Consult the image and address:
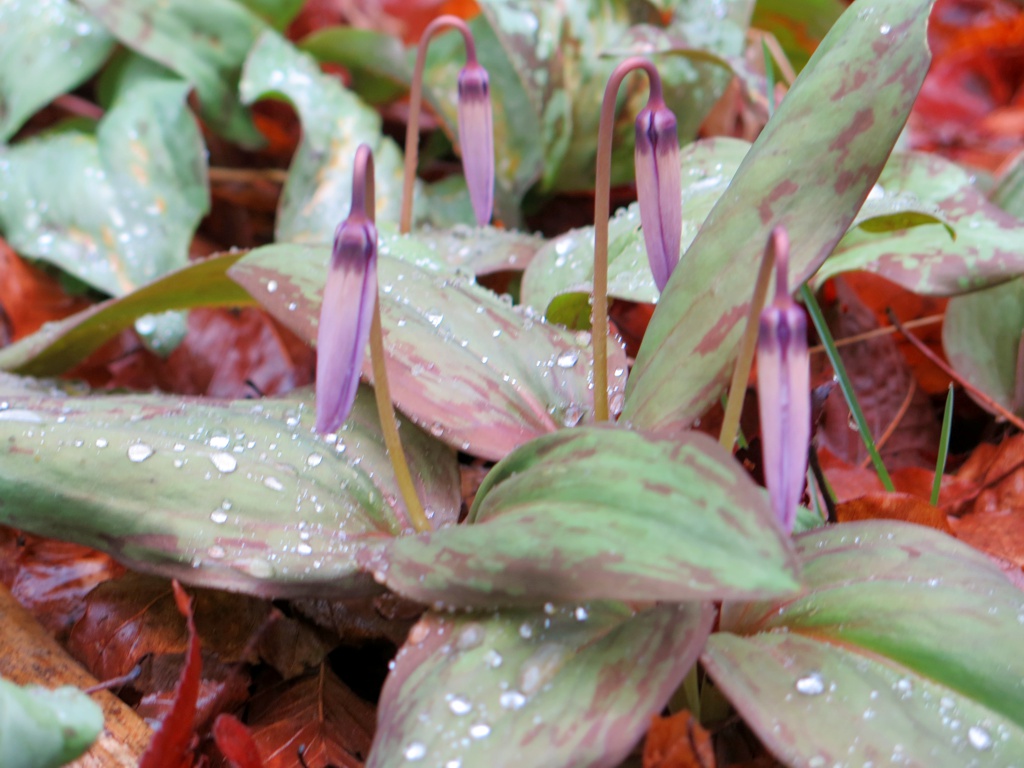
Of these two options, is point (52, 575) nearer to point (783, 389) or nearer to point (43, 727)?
point (43, 727)

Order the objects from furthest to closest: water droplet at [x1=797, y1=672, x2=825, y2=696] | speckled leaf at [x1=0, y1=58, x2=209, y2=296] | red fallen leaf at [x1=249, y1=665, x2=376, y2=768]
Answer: speckled leaf at [x1=0, y1=58, x2=209, y2=296], red fallen leaf at [x1=249, y1=665, x2=376, y2=768], water droplet at [x1=797, y1=672, x2=825, y2=696]

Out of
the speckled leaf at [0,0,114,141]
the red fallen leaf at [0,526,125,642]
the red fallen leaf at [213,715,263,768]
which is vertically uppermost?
the speckled leaf at [0,0,114,141]

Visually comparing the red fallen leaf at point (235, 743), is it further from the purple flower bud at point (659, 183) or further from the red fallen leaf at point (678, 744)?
the purple flower bud at point (659, 183)

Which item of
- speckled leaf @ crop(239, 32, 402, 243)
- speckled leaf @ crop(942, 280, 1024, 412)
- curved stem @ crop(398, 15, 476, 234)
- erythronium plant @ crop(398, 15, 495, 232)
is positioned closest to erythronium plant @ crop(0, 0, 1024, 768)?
erythronium plant @ crop(398, 15, 495, 232)

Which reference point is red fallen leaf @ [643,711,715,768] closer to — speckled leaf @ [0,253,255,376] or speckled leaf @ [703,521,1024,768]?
speckled leaf @ [703,521,1024,768]

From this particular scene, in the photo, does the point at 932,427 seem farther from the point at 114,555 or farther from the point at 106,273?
the point at 106,273

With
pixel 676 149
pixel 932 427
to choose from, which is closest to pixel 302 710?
pixel 676 149

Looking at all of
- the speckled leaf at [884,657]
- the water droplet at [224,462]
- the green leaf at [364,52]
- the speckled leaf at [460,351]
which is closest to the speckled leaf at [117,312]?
the speckled leaf at [460,351]
